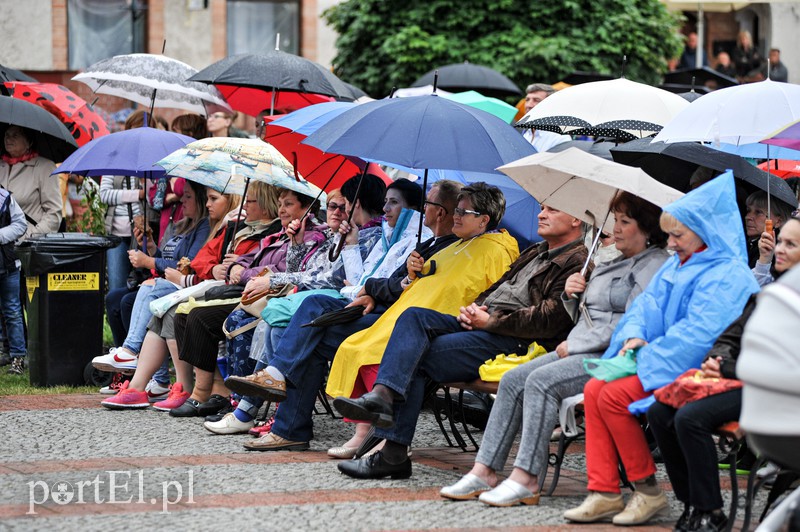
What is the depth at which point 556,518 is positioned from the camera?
6.35m

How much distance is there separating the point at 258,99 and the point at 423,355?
5.84m

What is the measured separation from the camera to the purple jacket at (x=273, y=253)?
30.4 feet

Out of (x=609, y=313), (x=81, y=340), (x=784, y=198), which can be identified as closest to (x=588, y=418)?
(x=609, y=313)

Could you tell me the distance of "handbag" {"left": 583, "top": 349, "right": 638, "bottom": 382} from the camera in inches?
245

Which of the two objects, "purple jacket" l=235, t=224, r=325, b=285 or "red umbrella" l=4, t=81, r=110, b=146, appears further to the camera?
"red umbrella" l=4, t=81, r=110, b=146

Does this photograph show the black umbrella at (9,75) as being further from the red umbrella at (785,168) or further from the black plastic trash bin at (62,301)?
the red umbrella at (785,168)

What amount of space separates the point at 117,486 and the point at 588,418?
2479mm

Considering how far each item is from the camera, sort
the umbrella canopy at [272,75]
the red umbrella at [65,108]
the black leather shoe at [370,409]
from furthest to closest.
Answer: the red umbrella at [65,108], the umbrella canopy at [272,75], the black leather shoe at [370,409]

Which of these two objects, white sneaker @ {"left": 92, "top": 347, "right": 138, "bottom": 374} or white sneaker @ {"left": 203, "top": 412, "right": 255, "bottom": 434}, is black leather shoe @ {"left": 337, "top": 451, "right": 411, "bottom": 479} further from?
white sneaker @ {"left": 92, "top": 347, "right": 138, "bottom": 374}

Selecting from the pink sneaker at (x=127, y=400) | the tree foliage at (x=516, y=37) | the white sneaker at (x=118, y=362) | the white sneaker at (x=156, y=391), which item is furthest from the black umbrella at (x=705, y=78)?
the pink sneaker at (x=127, y=400)

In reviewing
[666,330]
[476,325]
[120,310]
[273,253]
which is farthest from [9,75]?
[666,330]

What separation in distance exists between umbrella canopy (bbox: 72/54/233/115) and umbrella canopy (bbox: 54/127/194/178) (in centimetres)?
83

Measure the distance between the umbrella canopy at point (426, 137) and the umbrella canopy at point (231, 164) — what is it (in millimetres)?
1505

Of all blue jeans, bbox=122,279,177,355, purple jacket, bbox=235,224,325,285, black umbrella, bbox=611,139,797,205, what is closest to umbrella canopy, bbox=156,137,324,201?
purple jacket, bbox=235,224,325,285
